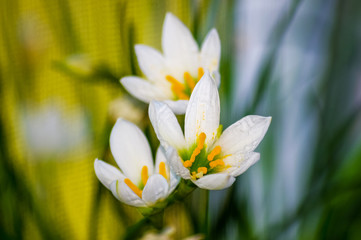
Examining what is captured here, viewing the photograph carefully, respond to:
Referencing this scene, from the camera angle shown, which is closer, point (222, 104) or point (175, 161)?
point (175, 161)

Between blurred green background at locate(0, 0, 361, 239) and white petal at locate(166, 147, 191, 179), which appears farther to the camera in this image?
blurred green background at locate(0, 0, 361, 239)

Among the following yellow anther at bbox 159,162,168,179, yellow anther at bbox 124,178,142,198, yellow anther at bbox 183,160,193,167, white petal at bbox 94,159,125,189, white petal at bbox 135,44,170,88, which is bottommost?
yellow anther at bbox 124,178,142,198

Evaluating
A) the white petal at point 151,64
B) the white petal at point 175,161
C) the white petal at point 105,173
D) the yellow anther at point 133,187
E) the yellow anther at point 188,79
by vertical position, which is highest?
the white petal at point 151,64
